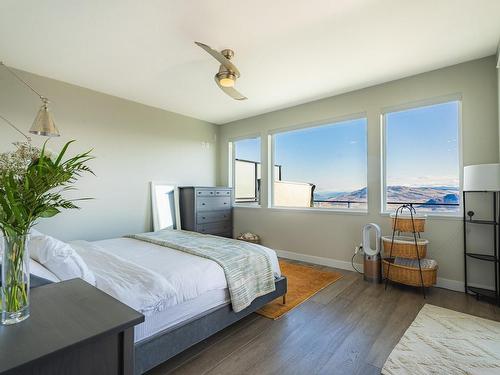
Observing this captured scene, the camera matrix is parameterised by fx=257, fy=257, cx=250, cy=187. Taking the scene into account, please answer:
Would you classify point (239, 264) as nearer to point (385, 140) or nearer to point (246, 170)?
point (385, 140)

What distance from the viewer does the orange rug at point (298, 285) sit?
2.52 metres

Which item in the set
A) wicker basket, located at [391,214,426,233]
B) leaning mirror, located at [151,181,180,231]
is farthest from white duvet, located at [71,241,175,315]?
wicker basket, located at [391,214,426,233]

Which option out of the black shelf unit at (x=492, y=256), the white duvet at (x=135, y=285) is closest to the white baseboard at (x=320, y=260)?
the black shelf unit at (x=492, y=256)

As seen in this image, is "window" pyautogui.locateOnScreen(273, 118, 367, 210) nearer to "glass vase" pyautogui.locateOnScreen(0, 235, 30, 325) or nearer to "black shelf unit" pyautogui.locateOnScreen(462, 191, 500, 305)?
"black shelf unit" pyautogui.locateOnScreen(462, 191, 500, 305)

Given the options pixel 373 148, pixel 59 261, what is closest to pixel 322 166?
pixel 373 148

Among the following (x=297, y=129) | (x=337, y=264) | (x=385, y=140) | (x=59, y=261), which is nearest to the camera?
(x=59, y=261)

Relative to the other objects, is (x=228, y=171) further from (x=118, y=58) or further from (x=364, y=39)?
(x=364, y=39)

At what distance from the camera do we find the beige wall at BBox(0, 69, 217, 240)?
323 cm

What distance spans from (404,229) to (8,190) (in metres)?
3.38

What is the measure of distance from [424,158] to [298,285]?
2.28m

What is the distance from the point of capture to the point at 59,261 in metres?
1.60

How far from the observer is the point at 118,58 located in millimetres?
2838

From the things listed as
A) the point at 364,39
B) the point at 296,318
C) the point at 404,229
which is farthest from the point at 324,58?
the point at 296,318

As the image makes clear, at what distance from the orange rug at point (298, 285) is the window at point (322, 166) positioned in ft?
3.46
